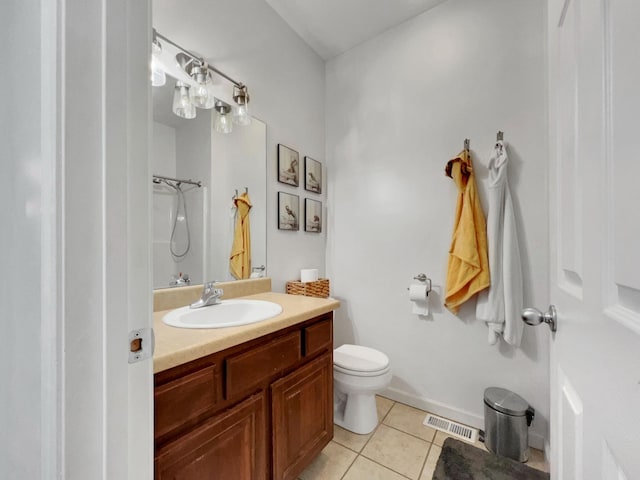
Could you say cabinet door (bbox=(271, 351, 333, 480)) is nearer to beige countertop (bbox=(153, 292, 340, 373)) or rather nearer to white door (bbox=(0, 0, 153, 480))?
beige countertop (bbox=(153, 292, 340, 373))

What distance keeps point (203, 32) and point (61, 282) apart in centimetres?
161

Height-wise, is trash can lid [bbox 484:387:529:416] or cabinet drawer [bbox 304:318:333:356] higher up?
cabinet drawer [bbox 304:318:333:356]

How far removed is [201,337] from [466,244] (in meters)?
1.54

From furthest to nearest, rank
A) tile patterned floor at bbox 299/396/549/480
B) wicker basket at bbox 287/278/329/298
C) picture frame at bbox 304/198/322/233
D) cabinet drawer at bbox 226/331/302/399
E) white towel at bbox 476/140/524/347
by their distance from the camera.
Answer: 1. picture frame at bbox 304/198/322/233
2. wicker basket at bbox 287/278/329/298
3. white towel at bbox 476/140/524/347
4. tile patterned floor at bbox 299/396/549/480
5. cabinet drawer at bbox 226/331/302/399

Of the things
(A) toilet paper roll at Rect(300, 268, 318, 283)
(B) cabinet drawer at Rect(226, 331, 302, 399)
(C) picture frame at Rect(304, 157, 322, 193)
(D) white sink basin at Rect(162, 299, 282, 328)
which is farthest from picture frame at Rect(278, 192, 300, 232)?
(B) cabinet drawer at Rect(226, 331, 302, 399)

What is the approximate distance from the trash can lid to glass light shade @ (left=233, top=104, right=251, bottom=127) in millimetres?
2258

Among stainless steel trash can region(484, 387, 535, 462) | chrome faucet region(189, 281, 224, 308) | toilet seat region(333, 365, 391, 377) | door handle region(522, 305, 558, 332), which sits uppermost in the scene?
door handle region(522, 305, 558, 332)

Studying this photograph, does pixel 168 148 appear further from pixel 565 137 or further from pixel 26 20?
pixel 565 137

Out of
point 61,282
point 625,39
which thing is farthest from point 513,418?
point 61,282

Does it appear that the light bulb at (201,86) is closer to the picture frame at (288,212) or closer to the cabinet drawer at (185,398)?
the picture frame at (288,212)

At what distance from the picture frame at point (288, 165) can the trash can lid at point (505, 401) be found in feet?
6.25

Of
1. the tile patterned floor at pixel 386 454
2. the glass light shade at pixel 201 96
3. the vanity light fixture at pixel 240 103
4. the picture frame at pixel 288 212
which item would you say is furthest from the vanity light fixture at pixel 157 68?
the tile patterned floor at pixel 386 454

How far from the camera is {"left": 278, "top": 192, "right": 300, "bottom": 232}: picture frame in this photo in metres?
1.94

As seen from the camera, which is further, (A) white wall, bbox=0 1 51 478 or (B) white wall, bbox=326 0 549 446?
(B) white wall, bbox=326 0 549 446
